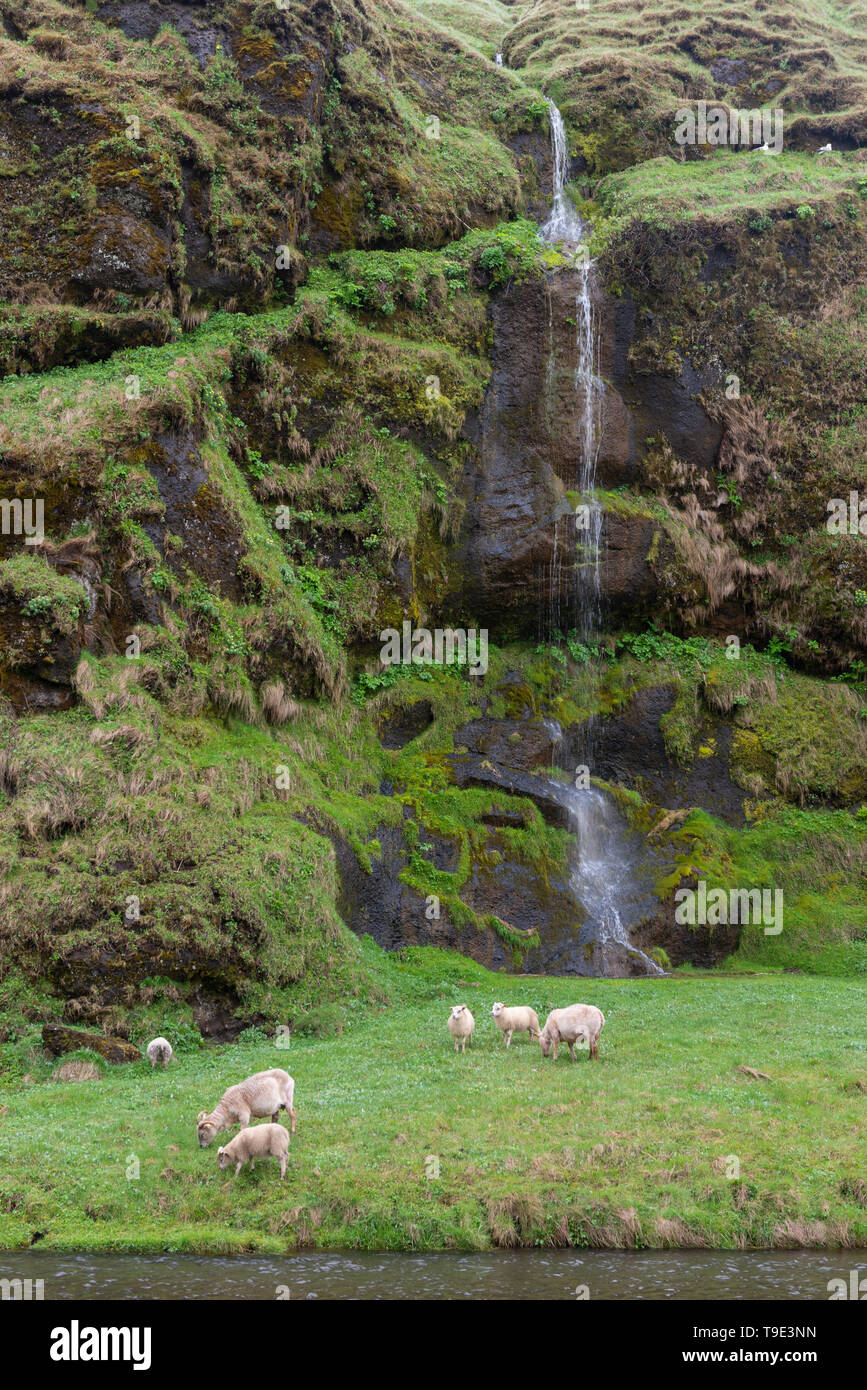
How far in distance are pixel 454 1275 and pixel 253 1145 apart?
2.98 meters

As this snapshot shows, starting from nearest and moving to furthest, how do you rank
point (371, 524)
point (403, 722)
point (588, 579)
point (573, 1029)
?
point (573, 1029) < point (403, 722) < point (371, 524) < point (588, 579)

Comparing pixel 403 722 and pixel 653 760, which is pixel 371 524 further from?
pixel 653 760

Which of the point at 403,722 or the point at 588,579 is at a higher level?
the point at 588,579

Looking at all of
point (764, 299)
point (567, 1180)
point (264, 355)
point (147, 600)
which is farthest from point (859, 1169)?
point (764, 299)

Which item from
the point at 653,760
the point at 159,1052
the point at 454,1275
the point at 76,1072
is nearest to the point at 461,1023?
the point at 159,1052

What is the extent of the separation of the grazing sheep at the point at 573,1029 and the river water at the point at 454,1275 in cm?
536

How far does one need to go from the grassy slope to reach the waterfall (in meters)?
10.1

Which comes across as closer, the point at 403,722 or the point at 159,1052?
the point at 159,1052

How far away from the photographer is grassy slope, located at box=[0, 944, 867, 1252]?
32.7 ft

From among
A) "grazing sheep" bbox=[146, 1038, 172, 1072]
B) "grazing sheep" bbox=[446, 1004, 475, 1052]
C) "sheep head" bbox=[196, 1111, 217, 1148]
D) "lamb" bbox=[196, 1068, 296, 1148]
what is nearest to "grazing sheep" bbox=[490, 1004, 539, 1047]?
"grazing sheep" bbox=[446, 1004, 475, 1052]

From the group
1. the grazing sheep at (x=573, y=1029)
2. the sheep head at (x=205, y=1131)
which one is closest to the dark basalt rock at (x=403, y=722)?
the grazing sheep at (x=573, y=1029)

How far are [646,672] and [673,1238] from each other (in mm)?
23702

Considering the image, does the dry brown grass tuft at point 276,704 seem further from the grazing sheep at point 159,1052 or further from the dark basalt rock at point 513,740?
the grazing sheep at point 159,1052

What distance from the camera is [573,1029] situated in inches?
595
